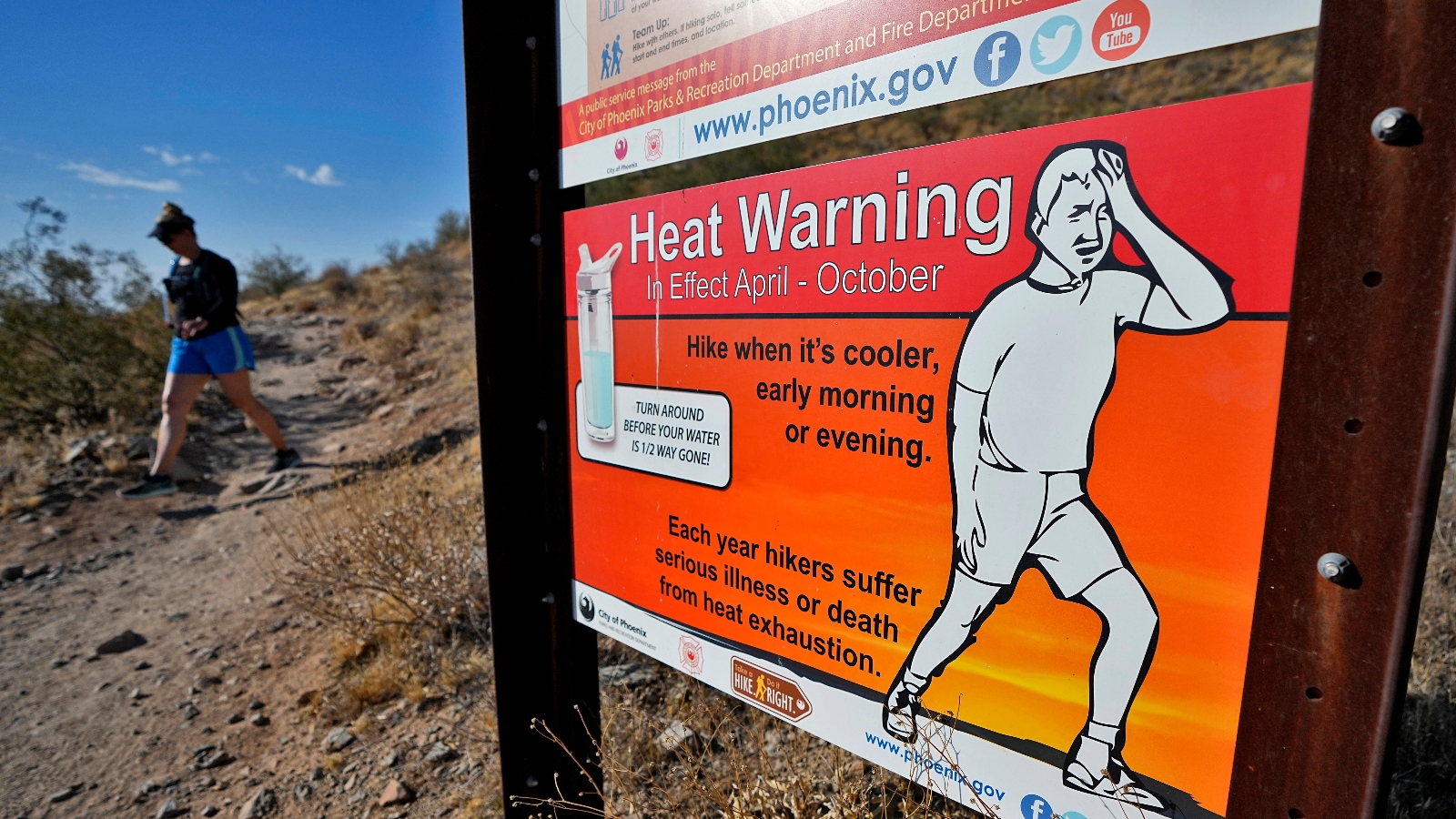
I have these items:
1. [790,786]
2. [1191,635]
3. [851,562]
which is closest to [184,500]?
[790,786]

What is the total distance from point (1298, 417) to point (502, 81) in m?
1.77

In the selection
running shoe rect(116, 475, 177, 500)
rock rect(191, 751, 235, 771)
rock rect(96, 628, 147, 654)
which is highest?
running shoe rect(116, 475, 177, 500)

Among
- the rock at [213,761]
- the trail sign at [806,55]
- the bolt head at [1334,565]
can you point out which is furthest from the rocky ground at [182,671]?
the bolt head at [1334,565]

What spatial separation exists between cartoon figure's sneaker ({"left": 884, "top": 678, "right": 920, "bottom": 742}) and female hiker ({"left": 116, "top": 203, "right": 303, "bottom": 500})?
622cm

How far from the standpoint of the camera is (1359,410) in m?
0.80

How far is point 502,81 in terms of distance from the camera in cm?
178

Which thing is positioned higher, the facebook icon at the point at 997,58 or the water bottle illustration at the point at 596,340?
the facebook icon at the point at 997,58

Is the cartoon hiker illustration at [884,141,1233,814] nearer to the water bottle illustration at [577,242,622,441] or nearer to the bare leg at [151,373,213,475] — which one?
the water bottle illustration at [577,242,622,441]

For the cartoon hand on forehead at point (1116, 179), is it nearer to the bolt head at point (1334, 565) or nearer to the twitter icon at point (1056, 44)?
the twitter icon at point (1056, 44)

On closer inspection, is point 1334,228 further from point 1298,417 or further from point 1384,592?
point 1384,592

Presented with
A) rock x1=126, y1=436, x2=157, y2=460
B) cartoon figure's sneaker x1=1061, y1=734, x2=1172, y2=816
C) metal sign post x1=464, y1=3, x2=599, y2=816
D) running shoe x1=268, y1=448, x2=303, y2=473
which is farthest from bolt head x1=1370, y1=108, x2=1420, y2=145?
rock x1=126, y1=436, x2=157, y2=460

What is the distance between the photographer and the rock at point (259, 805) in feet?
8.65

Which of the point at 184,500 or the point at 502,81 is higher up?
the point at 502,81

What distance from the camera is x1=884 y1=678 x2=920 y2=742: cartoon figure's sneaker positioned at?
50.1 inches
